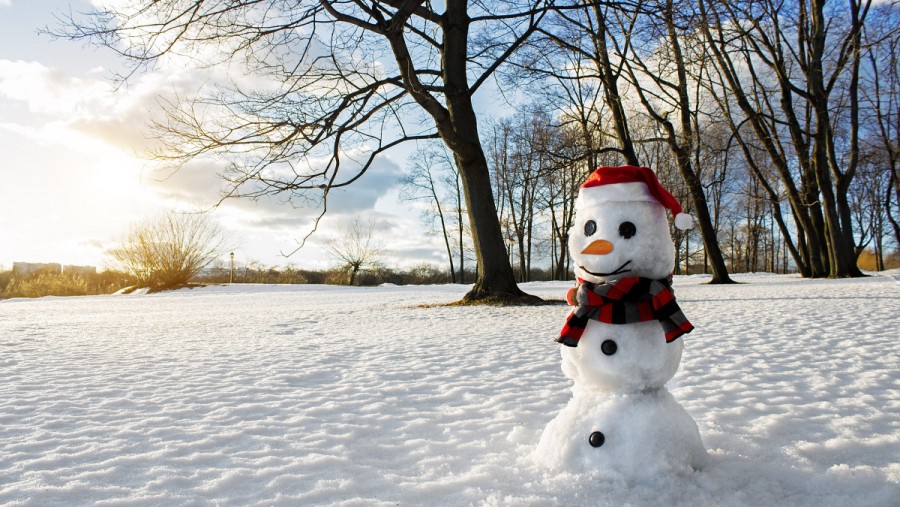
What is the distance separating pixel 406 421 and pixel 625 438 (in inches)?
52.4

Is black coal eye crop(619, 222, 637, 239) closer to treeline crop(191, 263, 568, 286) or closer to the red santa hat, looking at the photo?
the red santa hat

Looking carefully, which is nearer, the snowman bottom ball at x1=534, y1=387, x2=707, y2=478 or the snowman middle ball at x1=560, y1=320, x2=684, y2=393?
the snowman bottom ball at x1=534, y1=387, x2=707, y2=478

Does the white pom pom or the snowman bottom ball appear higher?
the white pom pom

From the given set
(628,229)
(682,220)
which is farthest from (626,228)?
(682,220)

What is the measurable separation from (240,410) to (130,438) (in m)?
0.61

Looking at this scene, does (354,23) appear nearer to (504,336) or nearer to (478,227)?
(478,227)

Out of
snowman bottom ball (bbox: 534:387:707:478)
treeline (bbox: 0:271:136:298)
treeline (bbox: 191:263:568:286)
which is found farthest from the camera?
treeline (bbox: 191:263:568:286)

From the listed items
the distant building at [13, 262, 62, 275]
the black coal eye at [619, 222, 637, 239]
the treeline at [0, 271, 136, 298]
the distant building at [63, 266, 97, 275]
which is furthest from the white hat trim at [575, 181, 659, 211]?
the distant building at [13, 262, 62, 275]

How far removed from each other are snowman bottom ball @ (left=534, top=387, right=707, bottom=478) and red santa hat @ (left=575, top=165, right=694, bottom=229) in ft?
2.57

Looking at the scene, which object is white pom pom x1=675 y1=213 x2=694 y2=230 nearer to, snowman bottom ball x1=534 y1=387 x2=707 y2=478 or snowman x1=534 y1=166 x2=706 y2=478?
snowman x1=534 y1=166 x2=706 y2=478

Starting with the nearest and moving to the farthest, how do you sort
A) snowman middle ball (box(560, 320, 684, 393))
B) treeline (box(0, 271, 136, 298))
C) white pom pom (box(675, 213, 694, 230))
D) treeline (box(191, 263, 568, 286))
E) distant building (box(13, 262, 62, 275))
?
snowman middle ball (box(560, 320, 684, 393)), white pom pom (box(675, 213, 694, 230)), treeline (box(0, 271, 136, 298)), distant building (box(13, 262, 62, 275)), treeline (box(191, 263, 568, 286))

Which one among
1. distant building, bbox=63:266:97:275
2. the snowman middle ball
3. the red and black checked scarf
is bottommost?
the snowman middle ball

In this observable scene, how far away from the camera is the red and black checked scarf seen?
6.43 feet

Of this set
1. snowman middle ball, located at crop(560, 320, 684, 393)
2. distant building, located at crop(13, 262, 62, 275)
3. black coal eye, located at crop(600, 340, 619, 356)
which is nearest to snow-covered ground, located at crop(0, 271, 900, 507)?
snowman middle ball, located at crop(560, 320, 684, 393)
